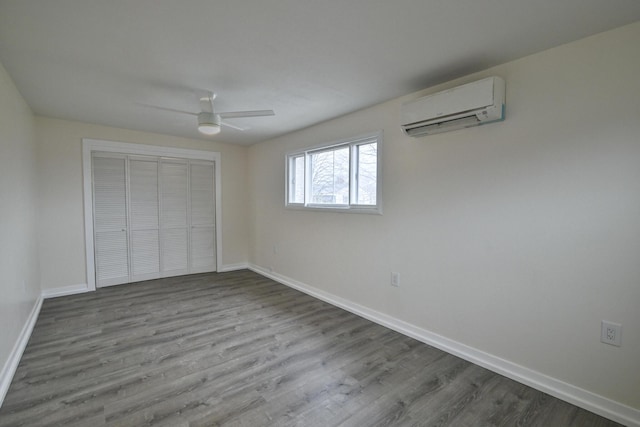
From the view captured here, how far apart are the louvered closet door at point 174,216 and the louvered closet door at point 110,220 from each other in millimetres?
510

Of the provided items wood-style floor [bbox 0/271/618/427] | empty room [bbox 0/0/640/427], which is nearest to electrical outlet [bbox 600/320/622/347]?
empty room [bbox 0/0/640/427]

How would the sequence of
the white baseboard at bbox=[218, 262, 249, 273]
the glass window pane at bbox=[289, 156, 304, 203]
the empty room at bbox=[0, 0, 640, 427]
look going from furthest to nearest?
1. the white baseboard at bbox=[218, 262, 249, 273]
2. the glass window pane at bbox=[289, 156, 304, 203]
3. the empty room at bbox=[0, 0, 640, 427]

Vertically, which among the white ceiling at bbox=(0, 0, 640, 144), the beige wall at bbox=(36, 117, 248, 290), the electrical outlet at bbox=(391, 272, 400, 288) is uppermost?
the white ceiling at bbox=(0, 0, 640, 144)

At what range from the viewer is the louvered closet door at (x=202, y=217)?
4.97 m

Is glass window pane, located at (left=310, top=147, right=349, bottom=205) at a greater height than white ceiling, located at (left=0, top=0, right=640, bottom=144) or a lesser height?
lesser

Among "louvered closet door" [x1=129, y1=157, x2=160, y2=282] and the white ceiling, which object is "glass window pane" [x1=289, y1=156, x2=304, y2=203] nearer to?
the white ceiling

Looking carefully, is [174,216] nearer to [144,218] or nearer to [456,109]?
[144,218]

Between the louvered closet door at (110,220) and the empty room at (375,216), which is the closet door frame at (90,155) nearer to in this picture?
the louvered closet door at (110,220)

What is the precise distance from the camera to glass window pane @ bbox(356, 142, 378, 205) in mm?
3182

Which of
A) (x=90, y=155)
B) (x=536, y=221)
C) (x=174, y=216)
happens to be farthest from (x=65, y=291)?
(x=536, y=221)

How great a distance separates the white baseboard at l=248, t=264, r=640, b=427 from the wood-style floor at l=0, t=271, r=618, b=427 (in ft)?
→ 0.18

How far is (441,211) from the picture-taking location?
8.41 ft

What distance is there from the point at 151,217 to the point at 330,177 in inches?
115

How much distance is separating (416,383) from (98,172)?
184 inches
